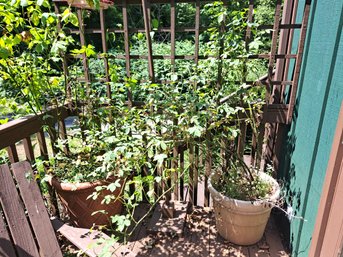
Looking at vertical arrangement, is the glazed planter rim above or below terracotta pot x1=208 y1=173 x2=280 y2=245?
above

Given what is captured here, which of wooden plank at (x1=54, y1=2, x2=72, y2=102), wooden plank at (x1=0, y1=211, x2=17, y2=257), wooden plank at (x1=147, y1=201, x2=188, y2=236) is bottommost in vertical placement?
wooden plank at (x1=147, y1=201, x2=188, y2=236)

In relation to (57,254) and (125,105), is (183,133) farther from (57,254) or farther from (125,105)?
(57,254)

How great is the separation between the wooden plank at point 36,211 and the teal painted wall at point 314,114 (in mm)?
1459

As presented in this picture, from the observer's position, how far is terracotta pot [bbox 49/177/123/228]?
1.82 meters

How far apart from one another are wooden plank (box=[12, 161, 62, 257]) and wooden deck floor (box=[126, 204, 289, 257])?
65cm

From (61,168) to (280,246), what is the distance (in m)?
1.73

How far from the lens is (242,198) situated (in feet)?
6.18

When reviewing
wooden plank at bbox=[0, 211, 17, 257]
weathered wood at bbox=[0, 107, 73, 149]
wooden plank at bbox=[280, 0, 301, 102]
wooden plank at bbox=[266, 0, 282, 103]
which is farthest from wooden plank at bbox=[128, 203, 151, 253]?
wooden plank at bbox=[280, 0, 301, 102]

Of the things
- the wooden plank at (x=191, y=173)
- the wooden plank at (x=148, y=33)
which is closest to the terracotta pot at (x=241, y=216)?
the wooden plank at (x=191, y=173)

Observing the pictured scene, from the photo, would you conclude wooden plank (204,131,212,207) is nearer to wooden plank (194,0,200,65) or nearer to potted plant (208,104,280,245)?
potted plant (208,104,280,245)

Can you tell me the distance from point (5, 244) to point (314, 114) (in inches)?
73.1

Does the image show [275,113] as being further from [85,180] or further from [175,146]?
[85,180]

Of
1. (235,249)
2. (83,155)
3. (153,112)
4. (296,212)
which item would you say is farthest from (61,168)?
(296,212)

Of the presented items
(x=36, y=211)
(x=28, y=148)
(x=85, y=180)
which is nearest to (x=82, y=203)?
(x=85, y=180)
